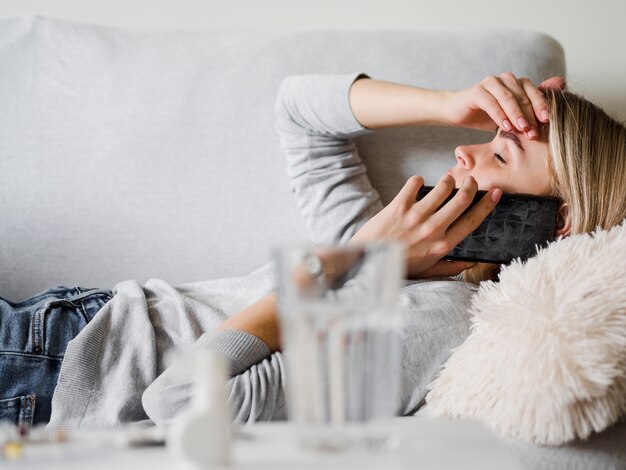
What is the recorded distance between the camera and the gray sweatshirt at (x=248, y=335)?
0.95 m

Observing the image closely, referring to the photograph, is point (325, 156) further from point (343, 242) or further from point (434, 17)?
point (434, 17)

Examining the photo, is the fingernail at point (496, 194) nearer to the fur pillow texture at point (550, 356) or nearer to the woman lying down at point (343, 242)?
the woman lying down at point (343, 242)

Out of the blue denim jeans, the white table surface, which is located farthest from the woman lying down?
the white table surface

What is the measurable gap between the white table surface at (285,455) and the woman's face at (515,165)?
659 millimetres

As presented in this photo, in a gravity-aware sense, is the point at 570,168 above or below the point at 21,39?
below

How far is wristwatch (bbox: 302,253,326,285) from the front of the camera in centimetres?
55

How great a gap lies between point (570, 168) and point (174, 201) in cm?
76

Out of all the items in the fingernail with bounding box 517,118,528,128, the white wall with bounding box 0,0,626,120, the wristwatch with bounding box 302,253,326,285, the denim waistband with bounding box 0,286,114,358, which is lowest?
the denim waistband with bounding box 0,286,114,358

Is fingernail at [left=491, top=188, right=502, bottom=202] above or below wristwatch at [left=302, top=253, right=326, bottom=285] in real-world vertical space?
above

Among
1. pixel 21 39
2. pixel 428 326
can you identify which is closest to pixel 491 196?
→ pixel 428 326

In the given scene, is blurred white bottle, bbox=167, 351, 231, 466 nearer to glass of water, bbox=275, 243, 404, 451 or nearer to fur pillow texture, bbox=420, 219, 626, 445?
glass of water, bbox=275, 243, 404, 451

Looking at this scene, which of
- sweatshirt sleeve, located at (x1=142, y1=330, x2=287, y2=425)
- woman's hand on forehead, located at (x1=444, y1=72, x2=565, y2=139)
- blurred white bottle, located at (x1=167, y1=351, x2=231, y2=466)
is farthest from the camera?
woman's hand on forehead, located at (x1=444, y1=72, x2=565, y2=139)

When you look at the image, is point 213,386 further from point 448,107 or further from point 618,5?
point 618,5

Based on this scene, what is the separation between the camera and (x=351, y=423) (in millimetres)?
574
